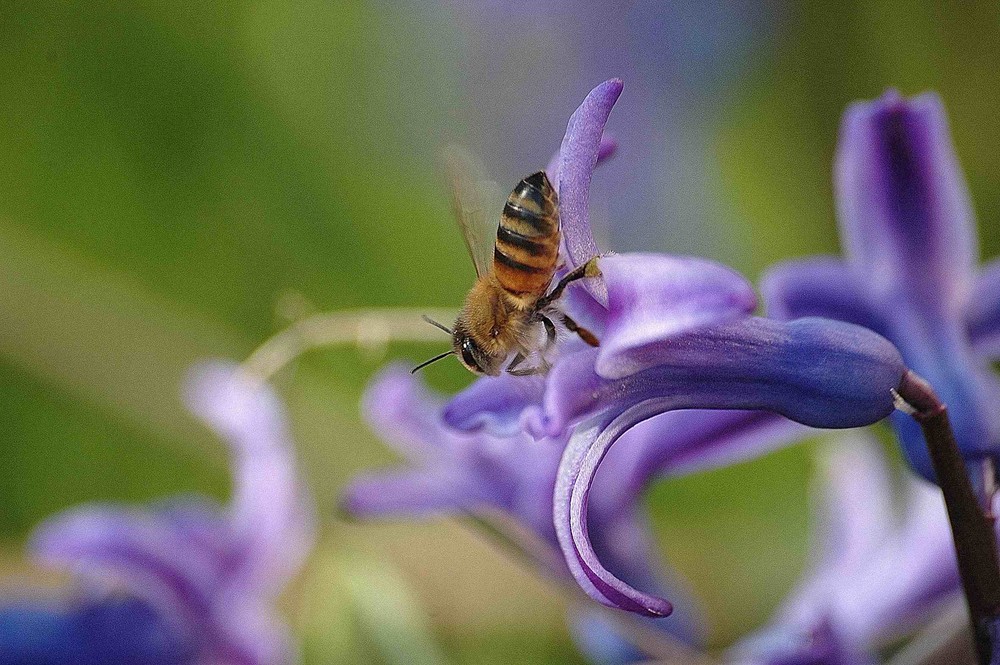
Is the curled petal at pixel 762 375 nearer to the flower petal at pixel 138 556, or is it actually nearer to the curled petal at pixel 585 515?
the curled petal at pixel 585 515

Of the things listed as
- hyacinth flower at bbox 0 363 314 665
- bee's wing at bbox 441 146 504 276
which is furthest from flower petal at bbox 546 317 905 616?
hyacinth flower at bbox 0 363 314 665

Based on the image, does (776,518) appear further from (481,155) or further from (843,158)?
(843,158)

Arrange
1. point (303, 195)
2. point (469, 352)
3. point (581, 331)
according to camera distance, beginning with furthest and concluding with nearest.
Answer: point (303, 195) < point (469, 352) < point (581, 331)

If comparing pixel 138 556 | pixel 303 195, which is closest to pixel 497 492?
pixel 138 556

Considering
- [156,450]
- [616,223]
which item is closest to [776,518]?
[616,223]

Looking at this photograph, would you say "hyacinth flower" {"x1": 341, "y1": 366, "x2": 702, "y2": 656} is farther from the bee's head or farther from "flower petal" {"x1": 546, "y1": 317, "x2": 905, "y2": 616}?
"flower petal" {"x1": 546, "y1": 317, "x2": 905, "y2": 616}

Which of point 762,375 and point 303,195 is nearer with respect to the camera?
point 762,375

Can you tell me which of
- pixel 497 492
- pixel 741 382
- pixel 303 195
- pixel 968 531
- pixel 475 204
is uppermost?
pixel 303 195

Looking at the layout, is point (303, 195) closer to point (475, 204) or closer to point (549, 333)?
point (475, 204)
